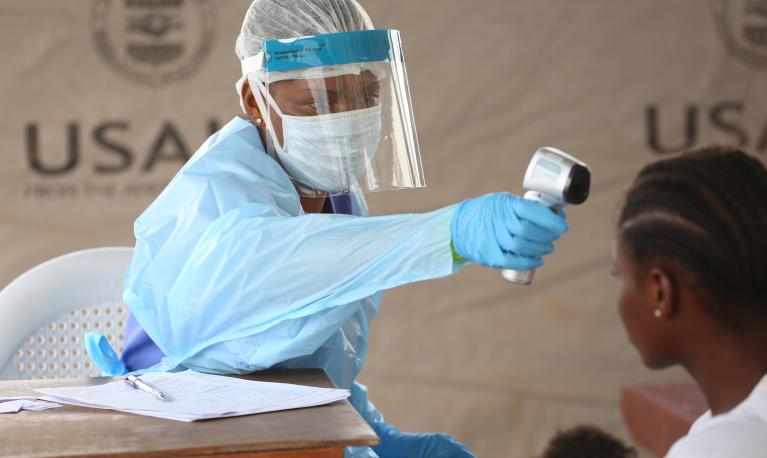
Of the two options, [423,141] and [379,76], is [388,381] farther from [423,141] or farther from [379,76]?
[379,76]

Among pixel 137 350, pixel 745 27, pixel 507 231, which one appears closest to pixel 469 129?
pixel 745 27

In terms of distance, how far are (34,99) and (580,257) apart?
5.60ft

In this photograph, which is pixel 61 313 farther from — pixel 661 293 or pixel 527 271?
pixel 661 293

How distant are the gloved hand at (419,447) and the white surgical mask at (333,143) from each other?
1.49ft

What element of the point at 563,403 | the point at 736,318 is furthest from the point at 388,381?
the point at 736,318

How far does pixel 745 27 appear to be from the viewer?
3125mm

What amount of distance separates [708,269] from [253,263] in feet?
2.08

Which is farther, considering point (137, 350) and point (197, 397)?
point (137, 350)

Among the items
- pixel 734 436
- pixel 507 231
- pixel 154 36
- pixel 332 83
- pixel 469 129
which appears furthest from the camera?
pixel 469 129

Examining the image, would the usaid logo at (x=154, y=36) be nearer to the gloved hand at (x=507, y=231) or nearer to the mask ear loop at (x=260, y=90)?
the mask ear loop at (x=260, y=90)

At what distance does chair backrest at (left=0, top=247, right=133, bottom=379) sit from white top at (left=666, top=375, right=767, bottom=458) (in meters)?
1.21

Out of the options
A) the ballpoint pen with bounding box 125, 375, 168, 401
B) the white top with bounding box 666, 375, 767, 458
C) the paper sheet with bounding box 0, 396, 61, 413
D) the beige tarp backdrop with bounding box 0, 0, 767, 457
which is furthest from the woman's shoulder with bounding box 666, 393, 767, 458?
the beige tarp backdrop with bounding box 0, 0, 767, 457

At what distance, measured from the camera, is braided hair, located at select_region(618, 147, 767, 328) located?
111cm

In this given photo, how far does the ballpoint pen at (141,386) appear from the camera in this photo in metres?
1.31
